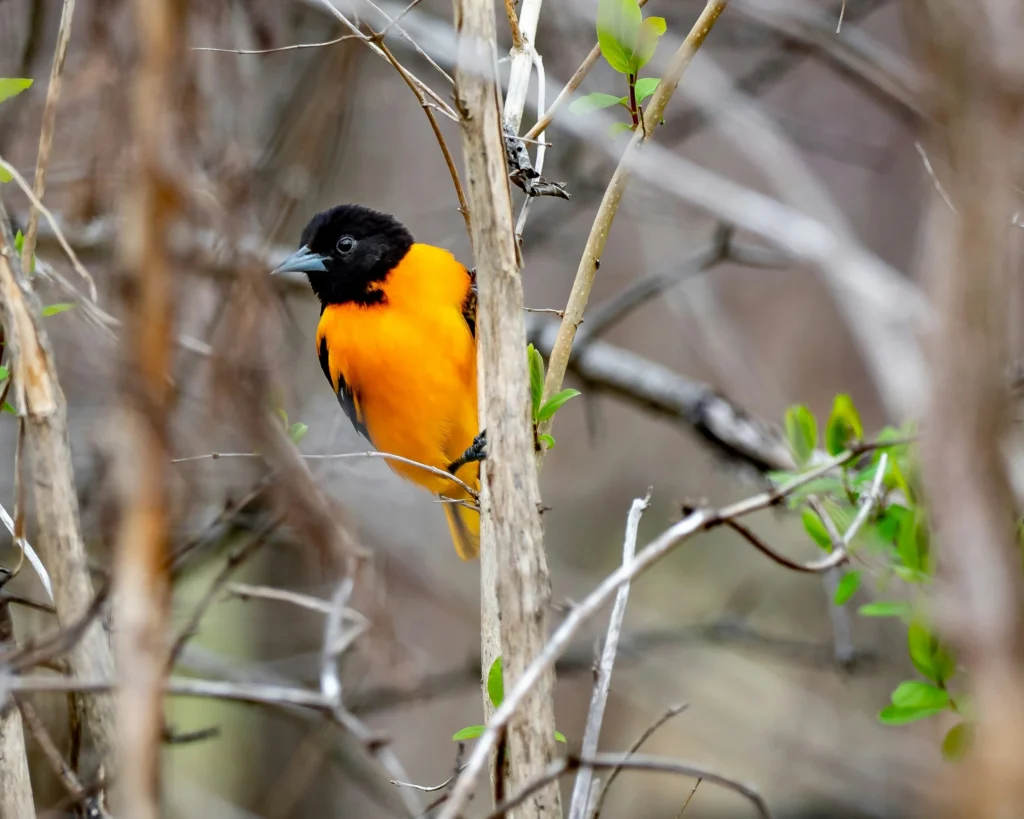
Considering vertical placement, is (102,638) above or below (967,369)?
below

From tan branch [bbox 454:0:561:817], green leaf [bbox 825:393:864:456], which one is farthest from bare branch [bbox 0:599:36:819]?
green leaf [bbox 825:393:864:456]

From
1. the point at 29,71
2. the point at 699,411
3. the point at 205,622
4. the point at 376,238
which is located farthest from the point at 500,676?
the point at 205,622

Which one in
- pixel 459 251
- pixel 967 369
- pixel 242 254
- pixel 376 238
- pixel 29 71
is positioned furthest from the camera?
pixel 459 251

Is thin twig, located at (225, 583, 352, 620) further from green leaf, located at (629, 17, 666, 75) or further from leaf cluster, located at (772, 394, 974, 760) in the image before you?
green leaf, located at (629, 17, 666, 75)

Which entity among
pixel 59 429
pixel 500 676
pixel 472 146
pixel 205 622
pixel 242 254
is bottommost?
pixel 205 622

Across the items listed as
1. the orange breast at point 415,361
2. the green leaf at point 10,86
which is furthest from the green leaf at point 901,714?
the orange breast at point 415,361

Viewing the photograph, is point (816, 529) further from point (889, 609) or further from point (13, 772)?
point (13, 772)

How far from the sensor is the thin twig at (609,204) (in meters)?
1.61

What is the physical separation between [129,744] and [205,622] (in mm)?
5634

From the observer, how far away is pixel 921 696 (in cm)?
167

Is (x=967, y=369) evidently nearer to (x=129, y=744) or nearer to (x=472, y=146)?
(x=129, y=744)

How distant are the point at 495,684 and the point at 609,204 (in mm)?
671

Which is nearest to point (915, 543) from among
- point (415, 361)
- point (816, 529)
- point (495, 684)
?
point (816, 529)

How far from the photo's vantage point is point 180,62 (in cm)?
94
